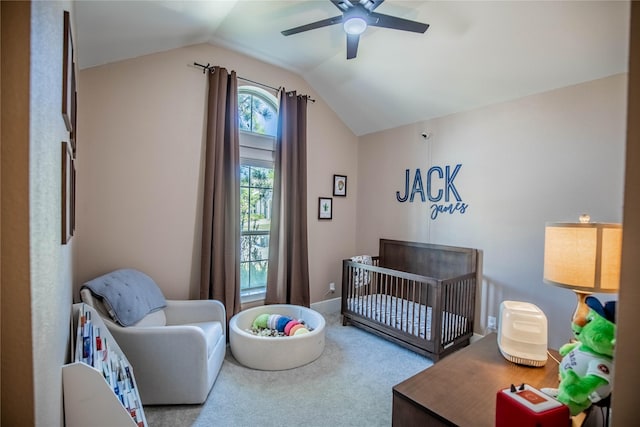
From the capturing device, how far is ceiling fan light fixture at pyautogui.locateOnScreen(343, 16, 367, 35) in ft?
6.55

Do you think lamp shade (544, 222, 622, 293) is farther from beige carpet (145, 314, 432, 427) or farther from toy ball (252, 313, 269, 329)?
toy ball (252, 313, 269, 329)

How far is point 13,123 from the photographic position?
1.94 feet

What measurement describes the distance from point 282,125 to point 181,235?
5.55 feet

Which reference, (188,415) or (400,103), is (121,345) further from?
(400,103)

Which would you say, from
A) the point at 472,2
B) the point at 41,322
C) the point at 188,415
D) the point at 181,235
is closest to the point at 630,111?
the point at 41,322

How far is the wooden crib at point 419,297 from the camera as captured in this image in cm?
273

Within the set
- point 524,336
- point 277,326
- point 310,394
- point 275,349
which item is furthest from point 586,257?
point 277,326

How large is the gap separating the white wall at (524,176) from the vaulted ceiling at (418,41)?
190 mm

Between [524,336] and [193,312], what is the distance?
8.16 ft

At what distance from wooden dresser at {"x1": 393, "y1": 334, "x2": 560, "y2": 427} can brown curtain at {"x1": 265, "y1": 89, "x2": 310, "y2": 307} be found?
2224mm

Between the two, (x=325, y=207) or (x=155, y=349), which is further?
(x=325, y=207)

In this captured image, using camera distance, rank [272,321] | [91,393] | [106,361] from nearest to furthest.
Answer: [91,393] < [106,361] < [272,321]

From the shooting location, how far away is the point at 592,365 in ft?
3.08

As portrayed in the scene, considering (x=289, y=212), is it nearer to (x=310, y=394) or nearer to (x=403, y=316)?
(x=403, y=316)
